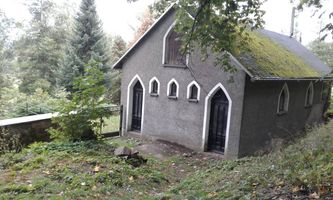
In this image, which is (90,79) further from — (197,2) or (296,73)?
(296,73)

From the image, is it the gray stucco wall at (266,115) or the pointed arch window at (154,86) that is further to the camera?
the pointed arch window at (154,86)

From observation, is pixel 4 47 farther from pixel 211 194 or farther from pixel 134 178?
pixel 211 194

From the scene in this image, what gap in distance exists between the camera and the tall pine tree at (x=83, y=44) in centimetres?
2409

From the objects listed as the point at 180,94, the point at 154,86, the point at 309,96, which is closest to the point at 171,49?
the point at 154,86

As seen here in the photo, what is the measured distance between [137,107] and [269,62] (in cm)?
690

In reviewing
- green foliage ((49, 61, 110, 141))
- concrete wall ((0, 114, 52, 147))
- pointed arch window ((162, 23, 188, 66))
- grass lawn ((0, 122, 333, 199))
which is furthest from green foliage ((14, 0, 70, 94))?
grass lawn ((0, 122, 333, 199))

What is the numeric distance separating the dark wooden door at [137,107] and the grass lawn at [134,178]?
6566mm

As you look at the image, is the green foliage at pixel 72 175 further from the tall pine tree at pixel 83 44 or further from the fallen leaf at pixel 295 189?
the tall pine tree at pixel 83 44

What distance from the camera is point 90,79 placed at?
404 inches

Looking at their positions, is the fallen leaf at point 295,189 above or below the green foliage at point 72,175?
above

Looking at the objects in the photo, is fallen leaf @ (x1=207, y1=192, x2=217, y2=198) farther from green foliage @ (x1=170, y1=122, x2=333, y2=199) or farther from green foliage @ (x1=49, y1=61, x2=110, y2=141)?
green foliage @ (x1=49, y1=61, x2=110, y2=141)

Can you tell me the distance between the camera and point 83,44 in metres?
24.5

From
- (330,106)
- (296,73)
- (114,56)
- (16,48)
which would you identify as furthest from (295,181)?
(16,48)

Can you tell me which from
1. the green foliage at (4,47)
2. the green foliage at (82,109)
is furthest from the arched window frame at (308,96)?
the green foliage at (4,47)
